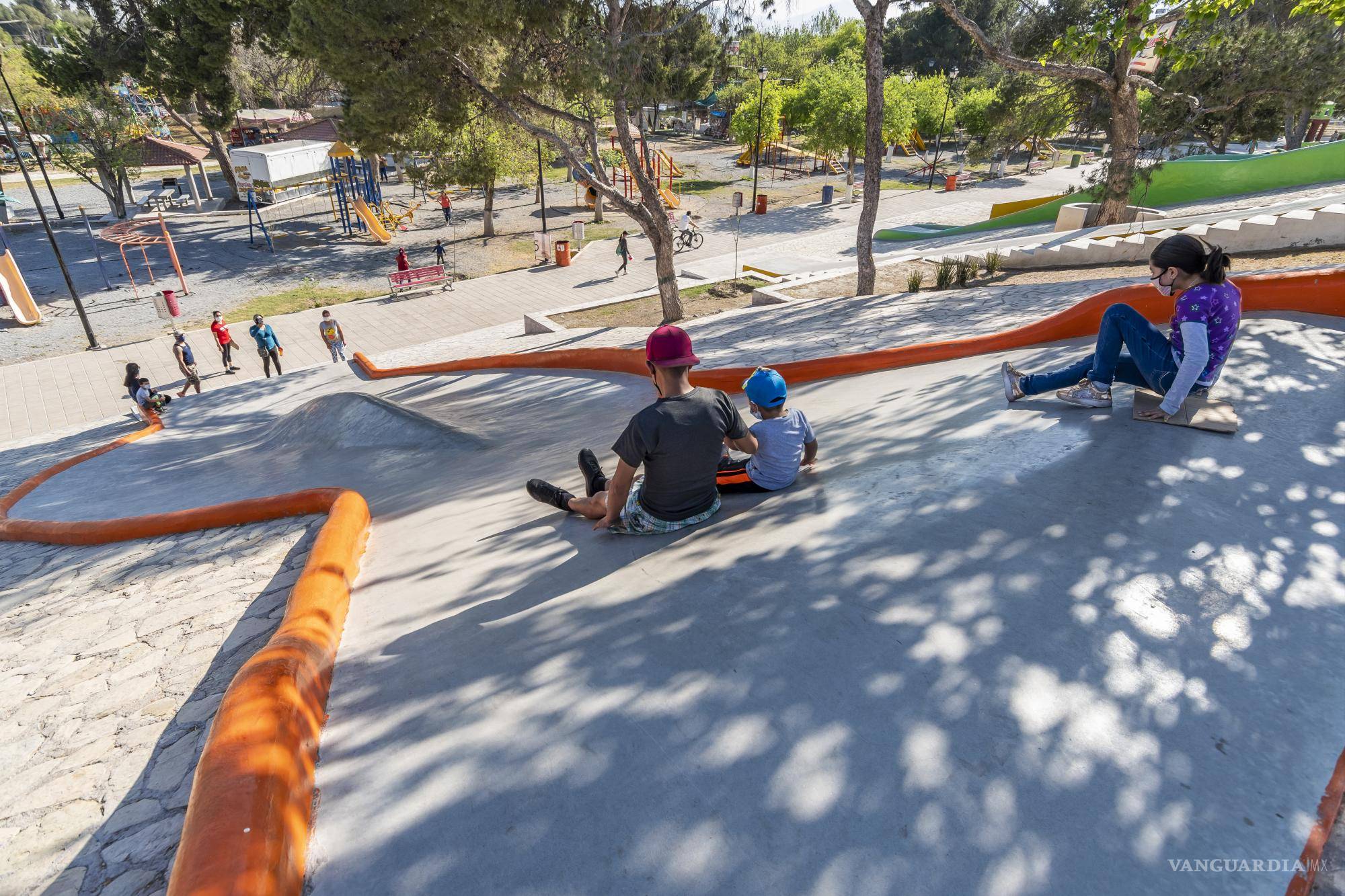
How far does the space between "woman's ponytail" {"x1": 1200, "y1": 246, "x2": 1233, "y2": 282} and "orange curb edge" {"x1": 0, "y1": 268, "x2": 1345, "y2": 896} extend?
2.58 meters

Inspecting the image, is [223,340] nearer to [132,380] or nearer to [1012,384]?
[132,380]

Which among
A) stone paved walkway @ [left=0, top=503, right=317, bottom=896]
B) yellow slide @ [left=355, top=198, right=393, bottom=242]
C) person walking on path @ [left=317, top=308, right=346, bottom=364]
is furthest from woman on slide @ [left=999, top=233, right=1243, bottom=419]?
yellow slide @ [left=355, top=198, right=393, bottom=242]

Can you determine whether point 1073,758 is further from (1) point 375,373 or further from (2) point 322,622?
(1) point 375,373

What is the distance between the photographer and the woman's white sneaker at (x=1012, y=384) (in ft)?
17.0

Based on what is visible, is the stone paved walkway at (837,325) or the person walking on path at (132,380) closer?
the stone paved walkway at (837,325)

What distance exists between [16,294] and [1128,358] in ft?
91.6

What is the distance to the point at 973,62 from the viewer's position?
5866cm

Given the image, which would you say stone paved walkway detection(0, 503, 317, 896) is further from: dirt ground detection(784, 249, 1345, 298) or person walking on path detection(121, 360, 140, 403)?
dirt ground detection(784, 249, 1345, 298)

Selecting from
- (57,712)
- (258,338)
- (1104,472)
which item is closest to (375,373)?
(258,338)

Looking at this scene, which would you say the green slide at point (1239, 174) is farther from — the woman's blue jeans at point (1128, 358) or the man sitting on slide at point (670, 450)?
the man sitting on slide at point (670, 450)

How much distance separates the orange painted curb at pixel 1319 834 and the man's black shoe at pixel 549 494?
3.72 metres

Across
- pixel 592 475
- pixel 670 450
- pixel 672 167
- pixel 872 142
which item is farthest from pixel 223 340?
pixel 672 167

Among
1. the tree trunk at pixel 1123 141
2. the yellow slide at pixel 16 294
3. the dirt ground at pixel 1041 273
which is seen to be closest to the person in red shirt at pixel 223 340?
the yellow slide at pixel 16 294

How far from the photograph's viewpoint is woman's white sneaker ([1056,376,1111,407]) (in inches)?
189
